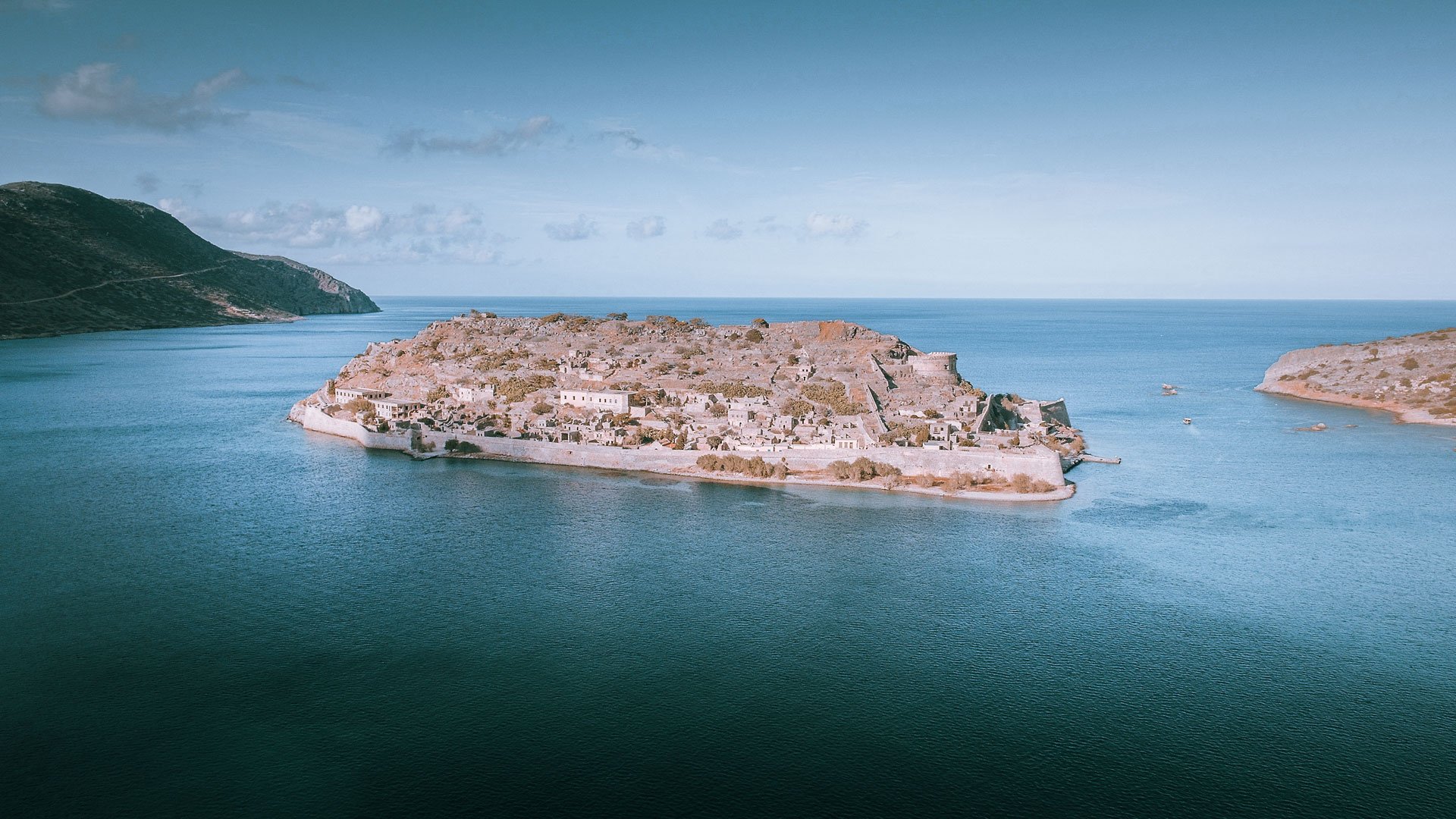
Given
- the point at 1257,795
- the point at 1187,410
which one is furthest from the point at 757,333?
the point at 1257,795

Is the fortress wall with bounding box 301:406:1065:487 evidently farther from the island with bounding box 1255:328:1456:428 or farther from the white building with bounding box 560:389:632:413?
the island with bounding box 1255:328:1456:428

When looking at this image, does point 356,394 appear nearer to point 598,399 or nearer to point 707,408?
point 598,399

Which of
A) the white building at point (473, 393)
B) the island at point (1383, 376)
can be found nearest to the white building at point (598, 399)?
the white building at point (473, 393)

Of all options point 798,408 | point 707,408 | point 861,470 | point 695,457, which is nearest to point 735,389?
point 707,408

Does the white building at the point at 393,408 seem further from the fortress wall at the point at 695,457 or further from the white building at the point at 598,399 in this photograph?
the white building at the point at 598,399

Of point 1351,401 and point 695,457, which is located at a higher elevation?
point 1351,401

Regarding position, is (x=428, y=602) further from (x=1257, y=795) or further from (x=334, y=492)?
(x=1257, y=795)
